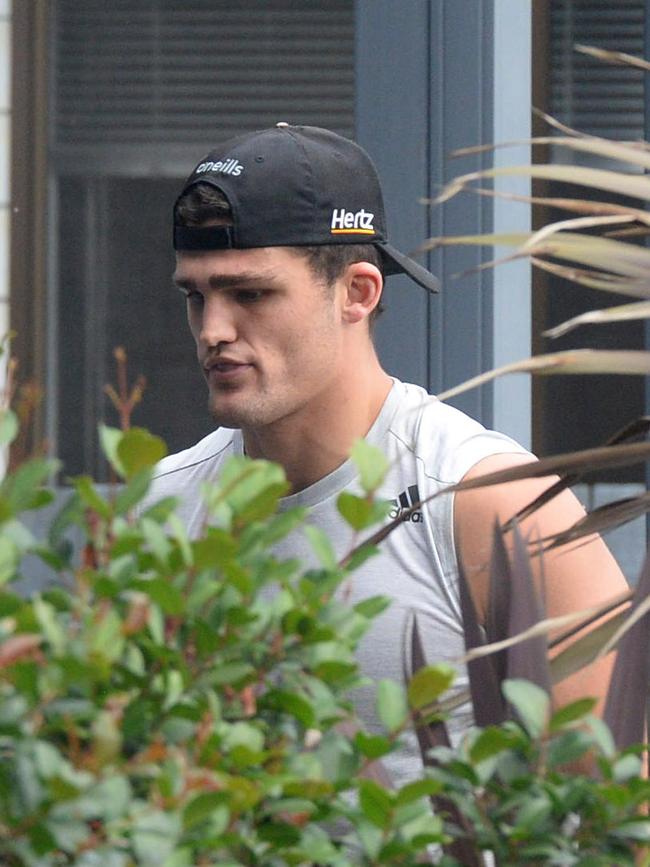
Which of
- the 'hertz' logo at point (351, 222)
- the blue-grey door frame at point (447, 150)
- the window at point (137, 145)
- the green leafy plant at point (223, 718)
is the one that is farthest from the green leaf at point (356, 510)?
the window at point (137, 145)

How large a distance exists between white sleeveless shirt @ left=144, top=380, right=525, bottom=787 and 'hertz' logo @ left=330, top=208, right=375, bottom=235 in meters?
0.32

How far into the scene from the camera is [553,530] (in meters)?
2.34

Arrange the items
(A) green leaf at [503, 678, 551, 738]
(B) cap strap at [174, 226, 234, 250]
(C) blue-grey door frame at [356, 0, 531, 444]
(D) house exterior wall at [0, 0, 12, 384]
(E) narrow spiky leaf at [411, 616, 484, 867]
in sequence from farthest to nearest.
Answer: (D) house exterior wall at [0, 0, 12, 384]
(C) blue-grey door frame at [356, 0, 531, 444]
(B) cap strap at [174, 226, 234, 250]
(E) narrow spiky leaf at [411, 616, 484, 867]
(A) green leaf at [503, 678, 551, 738]

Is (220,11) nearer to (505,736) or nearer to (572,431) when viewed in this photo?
(572,431)

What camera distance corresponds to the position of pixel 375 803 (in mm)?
961

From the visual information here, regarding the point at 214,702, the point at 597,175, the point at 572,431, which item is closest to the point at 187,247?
the point at 597,175

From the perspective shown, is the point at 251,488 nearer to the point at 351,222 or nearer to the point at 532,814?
the point at 532,814

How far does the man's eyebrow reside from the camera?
102 inches

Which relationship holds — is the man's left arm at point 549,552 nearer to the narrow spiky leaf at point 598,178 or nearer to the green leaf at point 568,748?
the narrow spiky leaf at point 598,178

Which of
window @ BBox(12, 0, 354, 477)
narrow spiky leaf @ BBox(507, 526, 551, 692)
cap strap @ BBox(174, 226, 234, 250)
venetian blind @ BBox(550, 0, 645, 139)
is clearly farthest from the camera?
window @ BBox(12, 0, 354, 477)

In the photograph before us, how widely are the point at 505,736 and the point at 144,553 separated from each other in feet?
0.80

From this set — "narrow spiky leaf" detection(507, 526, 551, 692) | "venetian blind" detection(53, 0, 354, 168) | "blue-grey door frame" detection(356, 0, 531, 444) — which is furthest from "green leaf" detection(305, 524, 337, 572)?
"venetian blind" detection(53, 0, 354, 168)

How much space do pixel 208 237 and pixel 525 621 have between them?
1347 mm

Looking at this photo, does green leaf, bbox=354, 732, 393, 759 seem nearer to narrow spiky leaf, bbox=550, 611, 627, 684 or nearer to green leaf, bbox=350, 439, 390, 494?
green leaf, bbox=350, 439, 390, 494
